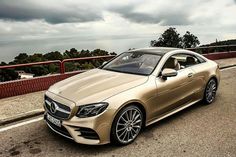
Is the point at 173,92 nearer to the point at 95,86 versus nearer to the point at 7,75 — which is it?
the point at 95,86

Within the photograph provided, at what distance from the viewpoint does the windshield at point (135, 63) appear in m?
5.09

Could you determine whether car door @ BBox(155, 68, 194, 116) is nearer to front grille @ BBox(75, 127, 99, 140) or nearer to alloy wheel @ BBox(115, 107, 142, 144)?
alloy wheel @ BBox(115, 107, 142, 144)

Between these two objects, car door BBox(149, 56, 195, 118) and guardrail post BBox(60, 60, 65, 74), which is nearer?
car door BBox(149, 56, 195, 118)

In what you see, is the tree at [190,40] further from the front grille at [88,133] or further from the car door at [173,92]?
the front grille at [88,133]

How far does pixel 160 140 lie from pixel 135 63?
1.66 meters

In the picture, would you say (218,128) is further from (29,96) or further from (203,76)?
(29,96)

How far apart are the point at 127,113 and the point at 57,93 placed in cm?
122

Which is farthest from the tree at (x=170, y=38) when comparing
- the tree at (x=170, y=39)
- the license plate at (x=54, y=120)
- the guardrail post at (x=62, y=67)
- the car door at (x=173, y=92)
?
the license plate at (x=54, y=120)

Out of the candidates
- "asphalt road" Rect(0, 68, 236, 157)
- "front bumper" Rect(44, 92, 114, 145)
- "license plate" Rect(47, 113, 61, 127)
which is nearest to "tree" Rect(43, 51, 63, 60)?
"asphalt road" Rect(0, 68, 236, 157)

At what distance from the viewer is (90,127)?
389cm

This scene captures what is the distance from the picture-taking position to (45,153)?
4074 mm

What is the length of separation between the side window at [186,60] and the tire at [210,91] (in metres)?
0.61

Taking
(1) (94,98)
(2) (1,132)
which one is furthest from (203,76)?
(2) (1,132)

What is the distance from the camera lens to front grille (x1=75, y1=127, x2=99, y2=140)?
394 cm
